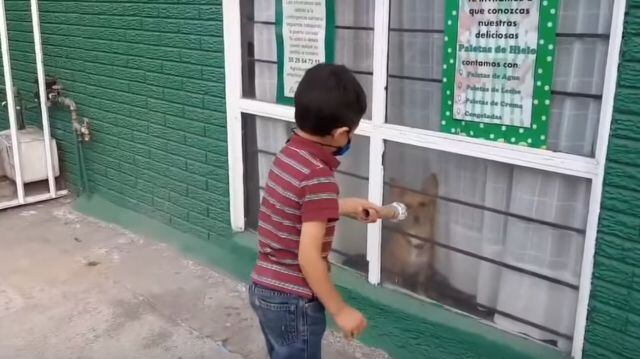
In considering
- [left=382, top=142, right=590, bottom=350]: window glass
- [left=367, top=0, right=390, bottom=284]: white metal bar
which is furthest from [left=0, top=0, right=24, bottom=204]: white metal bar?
[left=382, top=142, right=590, bottom=350]: window glass

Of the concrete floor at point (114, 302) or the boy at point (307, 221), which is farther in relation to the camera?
the concrete floor at point (114, 302)

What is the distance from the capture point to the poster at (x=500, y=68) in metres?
2.53

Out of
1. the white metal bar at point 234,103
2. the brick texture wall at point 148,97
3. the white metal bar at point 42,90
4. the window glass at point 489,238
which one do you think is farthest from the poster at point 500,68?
the white metal bar at point 42,90

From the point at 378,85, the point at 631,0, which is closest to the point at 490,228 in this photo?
the point at 378,85

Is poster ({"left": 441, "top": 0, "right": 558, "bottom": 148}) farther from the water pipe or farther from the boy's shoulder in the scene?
the water pipe

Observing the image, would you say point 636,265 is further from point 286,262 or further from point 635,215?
point 286,262

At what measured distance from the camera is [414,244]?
A: 3207mm

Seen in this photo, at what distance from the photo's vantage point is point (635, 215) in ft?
7.67

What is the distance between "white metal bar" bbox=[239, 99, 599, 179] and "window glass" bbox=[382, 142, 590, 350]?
0.07 meters

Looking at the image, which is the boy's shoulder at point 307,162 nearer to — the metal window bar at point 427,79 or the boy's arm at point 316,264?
the boy's arm at point 316,264

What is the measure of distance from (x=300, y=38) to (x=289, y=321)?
175 centimetres

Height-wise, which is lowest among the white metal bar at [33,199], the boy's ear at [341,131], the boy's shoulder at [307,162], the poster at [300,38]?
the white metal bar at [33,199]

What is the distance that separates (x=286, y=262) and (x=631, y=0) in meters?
1.43

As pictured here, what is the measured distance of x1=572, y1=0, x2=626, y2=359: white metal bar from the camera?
7.50ft
